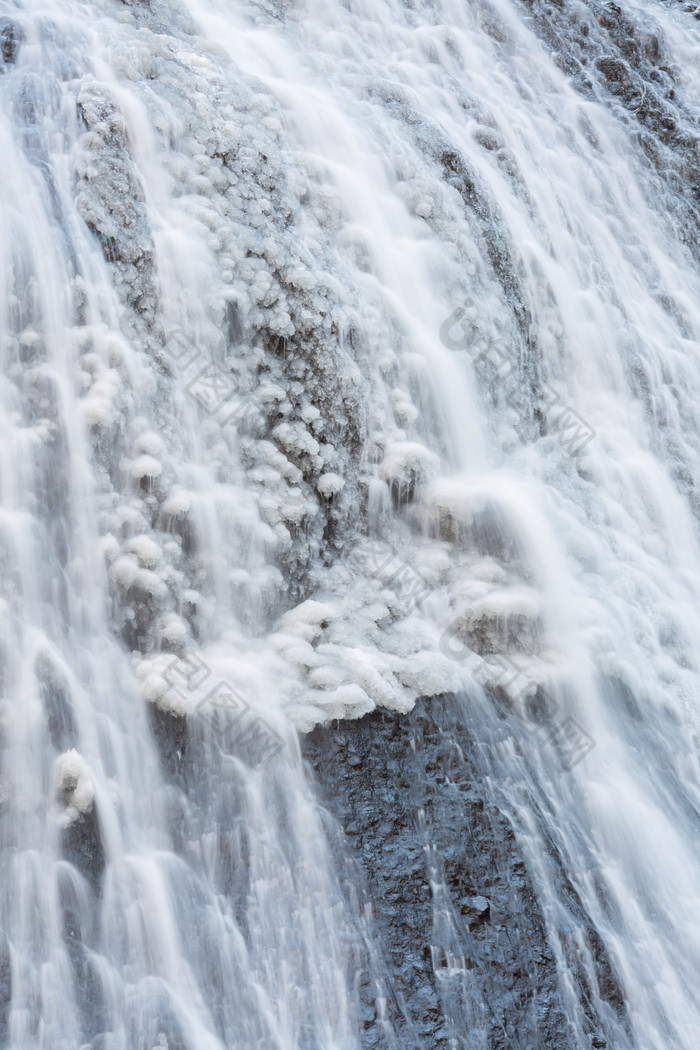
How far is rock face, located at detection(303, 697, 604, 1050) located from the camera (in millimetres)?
3578

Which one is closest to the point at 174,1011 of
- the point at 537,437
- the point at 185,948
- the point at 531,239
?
the point at 185,948

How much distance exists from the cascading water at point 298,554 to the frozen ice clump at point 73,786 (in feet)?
0.04

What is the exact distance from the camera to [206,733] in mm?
4160

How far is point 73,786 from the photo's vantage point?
148 inches

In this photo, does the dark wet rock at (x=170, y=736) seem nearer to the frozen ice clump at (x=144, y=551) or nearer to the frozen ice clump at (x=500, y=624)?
the frozen ice clump at (x=144, y=551)

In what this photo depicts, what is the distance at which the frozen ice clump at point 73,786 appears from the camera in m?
3.73

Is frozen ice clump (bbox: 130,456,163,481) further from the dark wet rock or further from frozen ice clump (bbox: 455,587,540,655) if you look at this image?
frozen ice clump (bbox: 455,587,540,655)

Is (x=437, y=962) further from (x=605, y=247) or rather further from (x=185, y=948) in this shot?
(x=605, y=247)

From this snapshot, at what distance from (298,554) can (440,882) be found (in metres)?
1.76

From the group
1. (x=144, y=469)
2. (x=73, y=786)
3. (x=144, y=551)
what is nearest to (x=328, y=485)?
(x=144, y=469)

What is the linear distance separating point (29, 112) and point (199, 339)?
1.71 metres

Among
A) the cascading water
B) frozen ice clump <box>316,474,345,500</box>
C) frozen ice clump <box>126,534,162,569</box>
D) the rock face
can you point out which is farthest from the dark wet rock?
frozen ice clump <box>316,474,345,500</box>

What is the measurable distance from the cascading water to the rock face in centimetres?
2

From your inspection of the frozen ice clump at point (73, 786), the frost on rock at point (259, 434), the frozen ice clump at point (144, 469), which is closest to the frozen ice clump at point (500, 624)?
the frost on rock at point (259, 434)
